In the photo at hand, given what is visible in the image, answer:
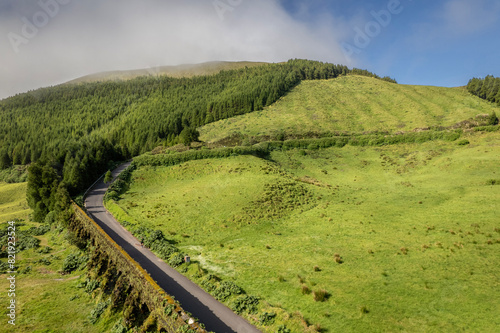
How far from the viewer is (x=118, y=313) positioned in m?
19.6

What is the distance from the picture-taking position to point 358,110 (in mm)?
118688

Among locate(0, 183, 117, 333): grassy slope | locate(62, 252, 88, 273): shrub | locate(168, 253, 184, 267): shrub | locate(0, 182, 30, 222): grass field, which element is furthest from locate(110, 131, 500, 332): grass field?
locate(0, 182, 30, 222): grass field

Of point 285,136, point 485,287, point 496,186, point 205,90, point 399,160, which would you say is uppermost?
point 205,90

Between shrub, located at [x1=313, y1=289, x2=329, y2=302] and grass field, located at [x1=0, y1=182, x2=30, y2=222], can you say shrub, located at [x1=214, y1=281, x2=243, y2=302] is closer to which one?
shrub, located at [x1=313, y1=289, x2=329, y2=302]

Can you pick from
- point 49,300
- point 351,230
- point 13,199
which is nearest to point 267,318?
point 351,230

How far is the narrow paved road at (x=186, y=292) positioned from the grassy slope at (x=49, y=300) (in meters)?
4.90

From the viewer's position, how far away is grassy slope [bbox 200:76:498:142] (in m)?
102

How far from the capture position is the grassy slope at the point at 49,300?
63.4 ft

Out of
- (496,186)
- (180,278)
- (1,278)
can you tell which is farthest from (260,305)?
(496,186)

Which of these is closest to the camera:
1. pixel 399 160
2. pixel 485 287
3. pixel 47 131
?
pixel 485 287

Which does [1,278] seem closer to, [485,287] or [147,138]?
[485,287]

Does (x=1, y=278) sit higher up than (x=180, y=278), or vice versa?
(x=180, y=278)

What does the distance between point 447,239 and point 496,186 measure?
69.8 feet

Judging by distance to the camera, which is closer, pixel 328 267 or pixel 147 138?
pixel 328 267
